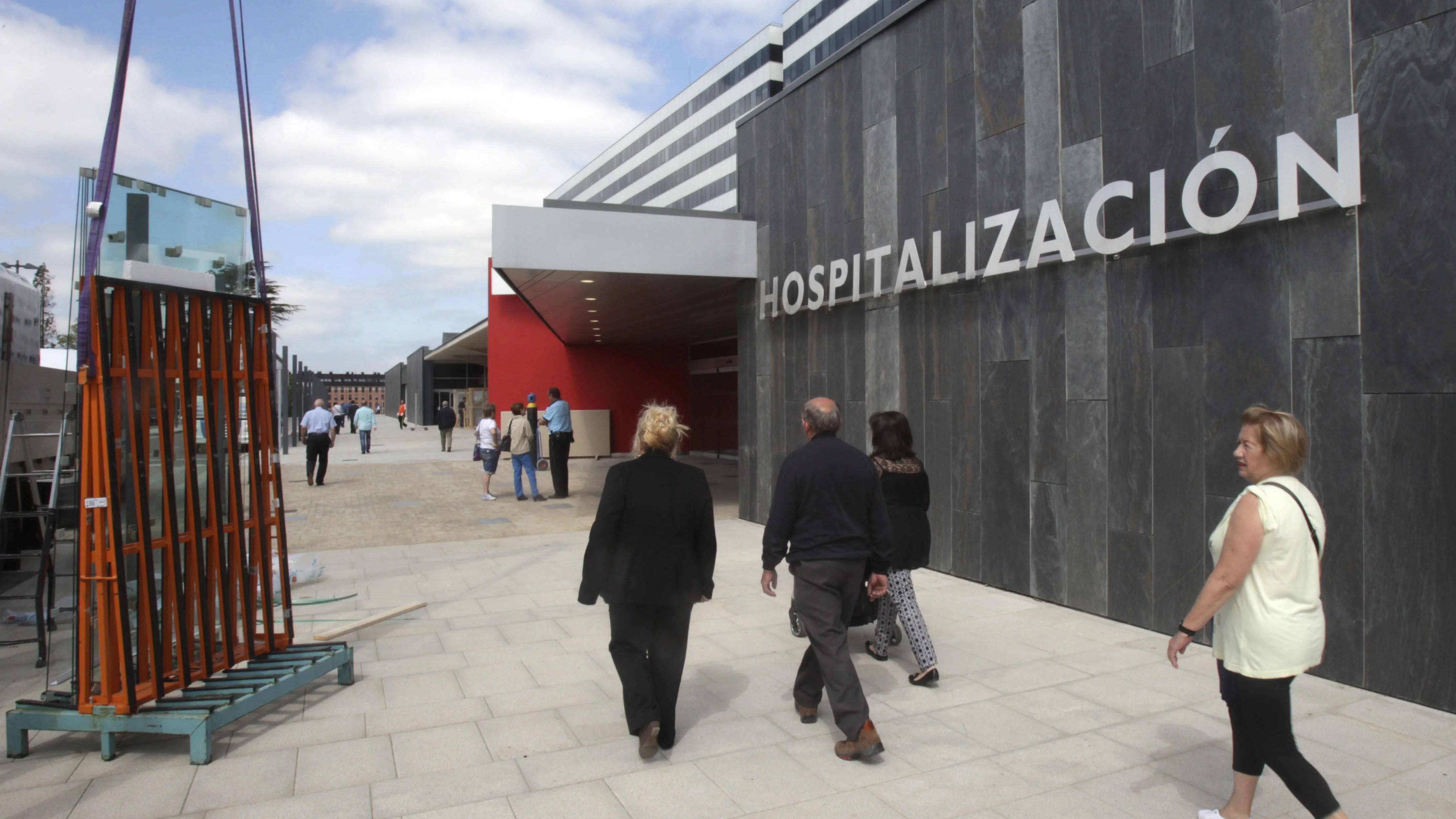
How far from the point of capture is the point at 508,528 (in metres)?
10.5

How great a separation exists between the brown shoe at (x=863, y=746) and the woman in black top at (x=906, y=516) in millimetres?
1034

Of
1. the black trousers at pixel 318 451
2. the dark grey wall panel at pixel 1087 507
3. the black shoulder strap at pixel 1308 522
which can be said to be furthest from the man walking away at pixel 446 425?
the black shoulder strap at pixel 1308 522

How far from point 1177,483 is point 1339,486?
917 millimetres

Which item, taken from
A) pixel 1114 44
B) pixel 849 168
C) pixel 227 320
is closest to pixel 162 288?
pixel 227 320

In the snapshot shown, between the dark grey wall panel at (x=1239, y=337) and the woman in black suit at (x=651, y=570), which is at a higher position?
the dark grey wall panel at (x=1239, y=337)

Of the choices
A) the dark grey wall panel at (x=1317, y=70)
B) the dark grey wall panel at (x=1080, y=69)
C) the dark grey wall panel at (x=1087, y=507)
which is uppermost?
the dark grey wall panel at (x=1080, y=69)

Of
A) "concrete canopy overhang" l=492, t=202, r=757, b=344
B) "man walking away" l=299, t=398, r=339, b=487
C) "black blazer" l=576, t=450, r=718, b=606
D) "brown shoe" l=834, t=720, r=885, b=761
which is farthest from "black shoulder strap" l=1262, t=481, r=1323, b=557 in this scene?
"man walking away" l=299, t=398, r=339, b=487

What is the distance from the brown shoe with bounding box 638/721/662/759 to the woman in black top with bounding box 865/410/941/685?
1539 mm

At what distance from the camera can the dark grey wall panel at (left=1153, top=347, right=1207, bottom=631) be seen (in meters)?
5.13

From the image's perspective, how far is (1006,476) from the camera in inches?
259

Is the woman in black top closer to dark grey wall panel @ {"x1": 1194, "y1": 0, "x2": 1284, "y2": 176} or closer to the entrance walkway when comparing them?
the entrance walkway

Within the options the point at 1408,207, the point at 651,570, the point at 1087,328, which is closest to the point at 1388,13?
the point at 1408,207

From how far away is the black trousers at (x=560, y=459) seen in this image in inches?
525

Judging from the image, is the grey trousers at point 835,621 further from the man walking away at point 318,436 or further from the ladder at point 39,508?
the man walking away at point 318,436
